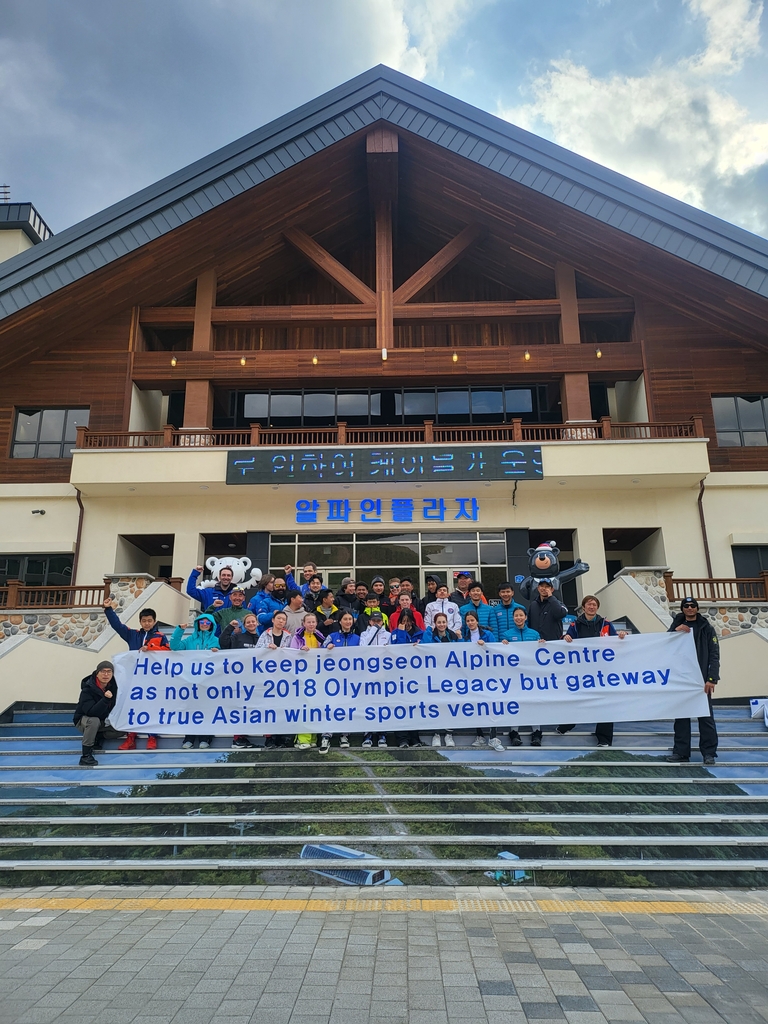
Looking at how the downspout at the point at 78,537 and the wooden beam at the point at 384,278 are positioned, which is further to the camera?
the wooden beam at the point at 384,278

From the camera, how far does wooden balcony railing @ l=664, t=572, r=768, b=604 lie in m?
13.1

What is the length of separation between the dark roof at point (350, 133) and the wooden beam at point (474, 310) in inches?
122

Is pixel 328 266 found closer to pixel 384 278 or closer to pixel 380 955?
pixel 384 278

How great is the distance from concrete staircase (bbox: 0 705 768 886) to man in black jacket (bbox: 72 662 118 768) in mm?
317

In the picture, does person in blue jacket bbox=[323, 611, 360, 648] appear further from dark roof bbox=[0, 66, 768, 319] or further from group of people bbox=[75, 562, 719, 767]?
dark roof bbox=[0, 66, 768, 319]

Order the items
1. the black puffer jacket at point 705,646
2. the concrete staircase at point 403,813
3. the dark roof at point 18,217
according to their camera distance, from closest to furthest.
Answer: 1. the concrete staircase at point 403,813
2. the black puffer jacket at point 705,646
3. the dark roof at point 18,217

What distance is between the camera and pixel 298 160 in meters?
16.7

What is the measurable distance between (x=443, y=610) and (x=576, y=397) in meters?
11.4

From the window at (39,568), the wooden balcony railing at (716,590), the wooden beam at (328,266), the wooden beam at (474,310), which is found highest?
the wooden beam at (328,266)

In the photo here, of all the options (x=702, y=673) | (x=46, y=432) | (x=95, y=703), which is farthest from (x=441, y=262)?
(x=95, y=703)

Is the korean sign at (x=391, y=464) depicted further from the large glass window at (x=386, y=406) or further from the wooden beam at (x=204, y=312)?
the wooden beam at (x=204, y=312)

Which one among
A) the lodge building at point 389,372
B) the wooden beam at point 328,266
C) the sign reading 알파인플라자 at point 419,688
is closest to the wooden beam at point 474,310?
the lodge building at point 389,372

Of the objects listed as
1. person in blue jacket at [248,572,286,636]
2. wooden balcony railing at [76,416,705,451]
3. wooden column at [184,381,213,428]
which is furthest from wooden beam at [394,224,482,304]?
person in blue jacket at [248,572,286,636]

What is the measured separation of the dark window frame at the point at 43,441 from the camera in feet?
59.7
